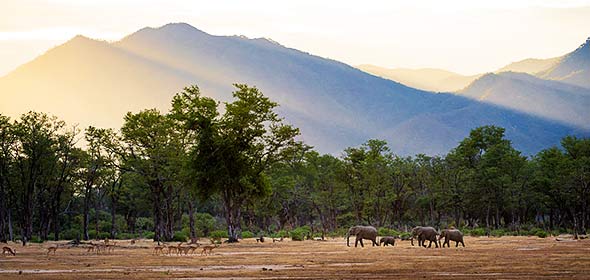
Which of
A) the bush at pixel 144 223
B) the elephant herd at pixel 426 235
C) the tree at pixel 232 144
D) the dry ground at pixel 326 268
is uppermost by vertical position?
the tree at pixel 232 144

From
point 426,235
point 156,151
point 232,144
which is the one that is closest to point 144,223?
point 156,151

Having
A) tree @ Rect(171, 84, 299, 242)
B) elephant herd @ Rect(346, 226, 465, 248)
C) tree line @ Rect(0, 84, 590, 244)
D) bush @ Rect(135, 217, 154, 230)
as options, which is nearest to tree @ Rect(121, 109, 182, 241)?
tree line @ Rect(0, 84, 590, 244)

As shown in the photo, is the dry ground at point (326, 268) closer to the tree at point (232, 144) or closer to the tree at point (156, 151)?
the tree at point (232, 144)

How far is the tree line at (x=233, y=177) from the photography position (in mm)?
71250

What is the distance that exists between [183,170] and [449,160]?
5440 centimetres

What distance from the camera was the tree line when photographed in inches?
2805

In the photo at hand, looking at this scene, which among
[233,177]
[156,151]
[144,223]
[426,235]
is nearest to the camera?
[426,235]

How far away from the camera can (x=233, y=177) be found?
231ft

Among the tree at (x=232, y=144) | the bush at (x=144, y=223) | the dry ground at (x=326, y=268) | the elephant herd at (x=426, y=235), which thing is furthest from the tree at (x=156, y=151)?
the bush at (x=144, y=223)

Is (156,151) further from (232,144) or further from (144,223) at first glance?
(144,223)

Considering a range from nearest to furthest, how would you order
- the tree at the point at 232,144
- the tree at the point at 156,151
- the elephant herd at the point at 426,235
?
the elephant herd at the point at 426,235 < the tree at the point at 232,144 < the tree at the point at 156,151

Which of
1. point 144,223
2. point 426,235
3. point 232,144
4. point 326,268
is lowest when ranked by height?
point 326,268

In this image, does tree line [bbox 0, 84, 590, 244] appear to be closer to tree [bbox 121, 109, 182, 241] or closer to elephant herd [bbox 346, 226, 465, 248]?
tree [bbox 121, 109, 182, 241]

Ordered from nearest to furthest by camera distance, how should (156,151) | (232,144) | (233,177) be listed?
(232,144), (233,177), (156,151)
